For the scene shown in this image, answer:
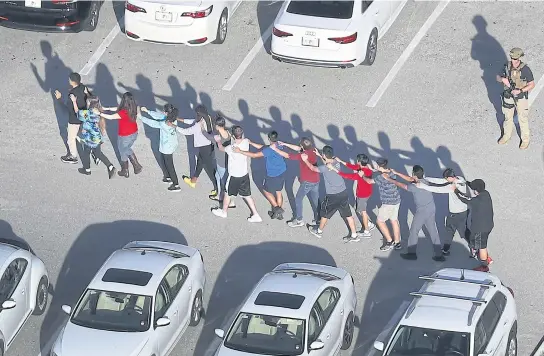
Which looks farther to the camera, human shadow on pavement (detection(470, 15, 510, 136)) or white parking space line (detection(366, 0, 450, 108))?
white parking space line (detection(366, 0, 450, 108))

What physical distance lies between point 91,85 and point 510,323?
380 inches

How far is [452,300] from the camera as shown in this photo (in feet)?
52.1

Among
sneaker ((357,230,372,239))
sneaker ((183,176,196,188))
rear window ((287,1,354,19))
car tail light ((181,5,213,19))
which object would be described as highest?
rear window ((287,1,354,19))

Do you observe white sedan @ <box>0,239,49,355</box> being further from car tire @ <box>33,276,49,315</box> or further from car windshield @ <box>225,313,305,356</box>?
car windshield @ <box>225,313,305,356</box>

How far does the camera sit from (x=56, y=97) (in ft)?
67.2

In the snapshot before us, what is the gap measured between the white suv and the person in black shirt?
676 cm

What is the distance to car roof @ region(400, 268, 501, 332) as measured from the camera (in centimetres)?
1547

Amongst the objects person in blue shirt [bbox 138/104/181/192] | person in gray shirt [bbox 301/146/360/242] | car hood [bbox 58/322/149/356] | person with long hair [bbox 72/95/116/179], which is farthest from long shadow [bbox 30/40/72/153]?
car hood [bbox 58/322/149/356]

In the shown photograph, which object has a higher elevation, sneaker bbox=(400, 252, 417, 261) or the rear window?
the rear window

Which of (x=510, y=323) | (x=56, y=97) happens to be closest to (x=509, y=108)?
(x=510, y=323)

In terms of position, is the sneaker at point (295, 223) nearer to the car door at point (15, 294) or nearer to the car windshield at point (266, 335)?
the car windshield at point (266, 335)

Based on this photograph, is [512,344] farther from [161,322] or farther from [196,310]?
[161,322]

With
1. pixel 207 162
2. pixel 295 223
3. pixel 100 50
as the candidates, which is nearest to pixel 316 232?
pixel 295 223

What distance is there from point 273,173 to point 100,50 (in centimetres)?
575
